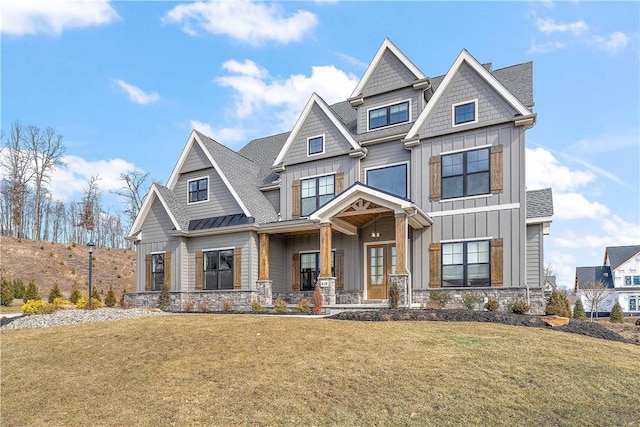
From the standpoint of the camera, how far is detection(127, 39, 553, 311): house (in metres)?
14.3

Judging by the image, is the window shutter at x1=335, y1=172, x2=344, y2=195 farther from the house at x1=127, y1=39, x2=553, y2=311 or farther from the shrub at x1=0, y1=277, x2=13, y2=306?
the shrub at x1=0, y1=277, x2=13, y2=306

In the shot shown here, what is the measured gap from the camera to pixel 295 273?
18734mm

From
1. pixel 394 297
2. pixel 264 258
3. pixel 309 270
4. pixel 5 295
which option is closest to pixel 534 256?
pixel 394 297

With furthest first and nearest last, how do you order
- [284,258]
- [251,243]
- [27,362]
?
[284,258] < [251,243] < [27,362]

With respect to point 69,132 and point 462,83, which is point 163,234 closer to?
point 462,83

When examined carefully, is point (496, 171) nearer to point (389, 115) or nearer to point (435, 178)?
point (435, 178)

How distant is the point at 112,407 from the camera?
6273mm

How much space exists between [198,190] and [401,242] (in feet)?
34.7

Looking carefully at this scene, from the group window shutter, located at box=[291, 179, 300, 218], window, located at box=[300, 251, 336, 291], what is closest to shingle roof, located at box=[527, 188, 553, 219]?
window, located at box=[300, 251, 336, 291]

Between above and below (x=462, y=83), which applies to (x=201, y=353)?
below

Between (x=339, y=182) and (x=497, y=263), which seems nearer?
(x=497, y=263)

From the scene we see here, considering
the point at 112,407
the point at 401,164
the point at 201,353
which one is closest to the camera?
the point at 112,407

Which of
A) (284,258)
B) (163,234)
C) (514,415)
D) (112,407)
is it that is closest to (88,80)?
(163,234)

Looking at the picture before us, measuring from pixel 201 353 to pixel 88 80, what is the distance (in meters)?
13.3
